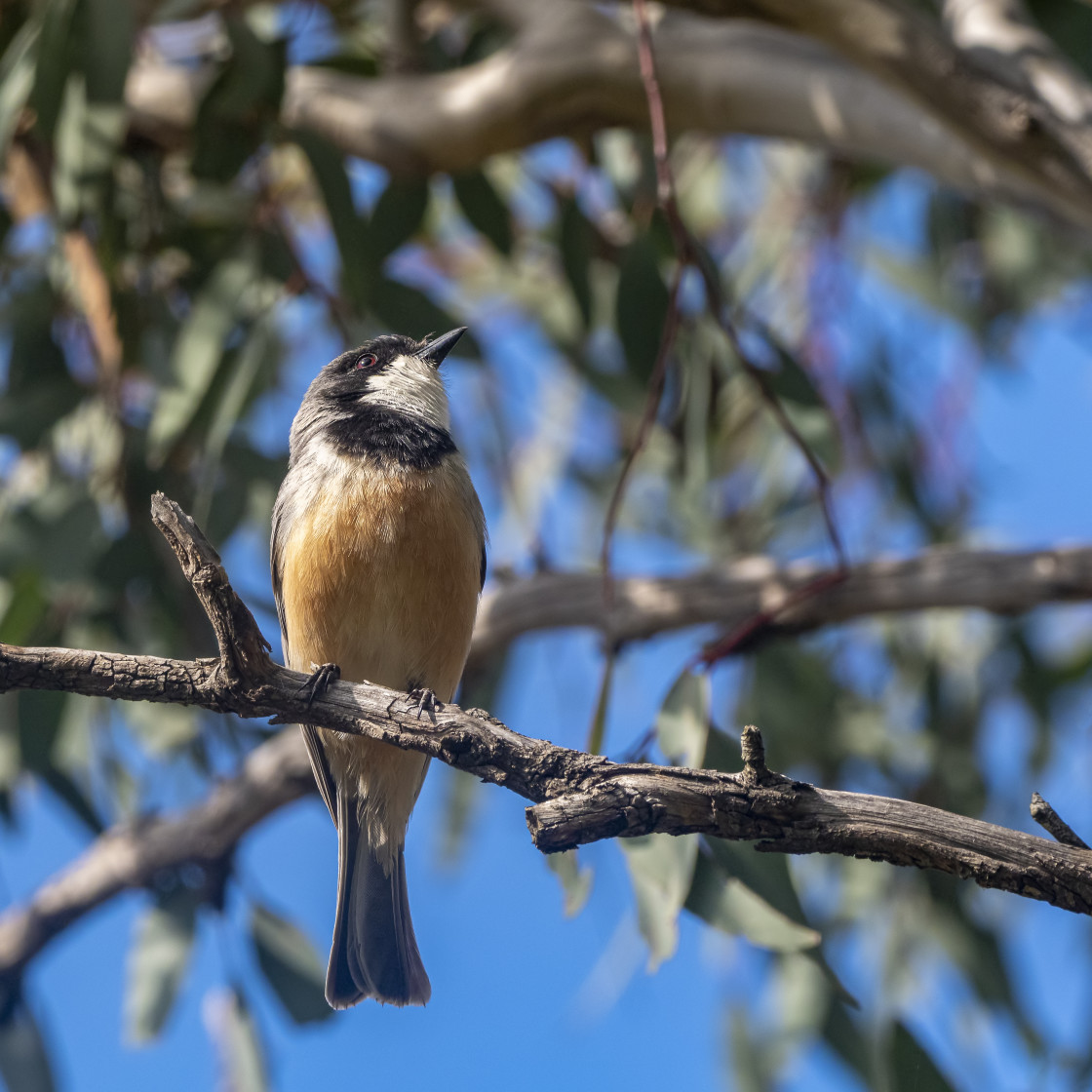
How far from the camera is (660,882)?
2752 millimetres

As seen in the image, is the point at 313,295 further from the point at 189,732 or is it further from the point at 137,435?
the point at 189,732

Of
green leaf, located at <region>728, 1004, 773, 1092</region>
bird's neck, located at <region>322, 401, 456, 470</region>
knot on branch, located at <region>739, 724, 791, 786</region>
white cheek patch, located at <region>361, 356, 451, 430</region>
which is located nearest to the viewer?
knot on branch, located at <region>739, 724, 791, 786</region>

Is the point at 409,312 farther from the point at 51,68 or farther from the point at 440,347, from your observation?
the point at 51,68

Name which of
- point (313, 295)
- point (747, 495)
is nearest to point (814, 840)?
point (313, 295)

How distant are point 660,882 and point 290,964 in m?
1.51

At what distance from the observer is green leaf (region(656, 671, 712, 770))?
9.35ft

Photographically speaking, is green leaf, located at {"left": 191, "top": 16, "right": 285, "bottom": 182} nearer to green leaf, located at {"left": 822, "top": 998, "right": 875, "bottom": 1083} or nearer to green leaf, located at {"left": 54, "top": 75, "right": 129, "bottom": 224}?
green leaf, located at {"left": 54, "top": 75, "right": 129, "bottom": 224}

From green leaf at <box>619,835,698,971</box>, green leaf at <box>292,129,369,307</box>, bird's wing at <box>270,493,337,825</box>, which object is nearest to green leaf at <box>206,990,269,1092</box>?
bird's wing at <box>270,493,337,825</box>

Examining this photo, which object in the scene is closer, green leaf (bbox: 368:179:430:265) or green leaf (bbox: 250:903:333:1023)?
green leaf (bbox: 250:903:333:1023)

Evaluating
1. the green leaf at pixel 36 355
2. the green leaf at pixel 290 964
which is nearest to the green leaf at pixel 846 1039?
the green leaf at pixel 290 964

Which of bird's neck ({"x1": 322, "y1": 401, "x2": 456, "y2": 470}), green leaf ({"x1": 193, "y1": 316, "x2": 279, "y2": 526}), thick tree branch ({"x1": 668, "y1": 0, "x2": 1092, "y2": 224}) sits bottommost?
green leaf ({"x1": 193, "y1": 316, "x2": 279, "y2": 526})

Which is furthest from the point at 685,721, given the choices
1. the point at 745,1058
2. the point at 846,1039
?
the point at 745,1058

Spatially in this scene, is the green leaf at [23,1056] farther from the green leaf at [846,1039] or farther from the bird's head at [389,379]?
the green leaf at [846,1039]

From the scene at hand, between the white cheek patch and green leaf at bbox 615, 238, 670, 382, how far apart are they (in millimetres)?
640
